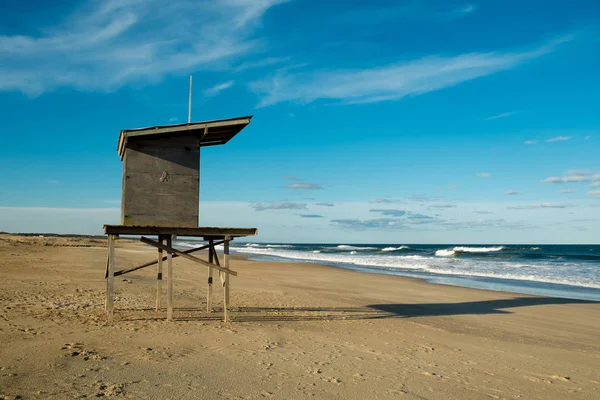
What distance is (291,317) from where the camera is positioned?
12023 mm

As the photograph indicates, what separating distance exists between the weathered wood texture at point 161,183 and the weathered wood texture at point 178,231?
22cm

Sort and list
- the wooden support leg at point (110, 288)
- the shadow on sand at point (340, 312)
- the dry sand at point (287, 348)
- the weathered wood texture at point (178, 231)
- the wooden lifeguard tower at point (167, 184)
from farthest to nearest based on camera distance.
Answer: the shadow on sand at point (340, 312)
the wooden lifeguard tower at point (167, 184)
the weathered wood texture at point (178, 231)
the wooden support leg at point (110, 288)
the dry sand at point (287, 348)

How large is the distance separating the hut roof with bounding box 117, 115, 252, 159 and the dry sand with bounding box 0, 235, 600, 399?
161 inches

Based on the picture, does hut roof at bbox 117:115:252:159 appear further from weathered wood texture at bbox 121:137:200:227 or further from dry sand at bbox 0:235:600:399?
dry sand at bbox 0:235:600:399

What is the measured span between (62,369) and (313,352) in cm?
397

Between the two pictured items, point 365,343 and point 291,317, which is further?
point 291,317

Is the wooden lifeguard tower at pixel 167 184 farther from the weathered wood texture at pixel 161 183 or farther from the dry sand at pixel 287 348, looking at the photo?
the dry sand at pixel 287 348

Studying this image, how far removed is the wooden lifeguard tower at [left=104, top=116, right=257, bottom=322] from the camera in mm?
10930

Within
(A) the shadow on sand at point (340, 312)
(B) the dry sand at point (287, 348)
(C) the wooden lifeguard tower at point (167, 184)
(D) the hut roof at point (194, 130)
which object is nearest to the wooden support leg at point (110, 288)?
(B) the dry sand at point (287, 348)

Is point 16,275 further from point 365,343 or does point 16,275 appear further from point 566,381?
point 566,381

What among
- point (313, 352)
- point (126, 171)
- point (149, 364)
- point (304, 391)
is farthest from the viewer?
point (126, 171)

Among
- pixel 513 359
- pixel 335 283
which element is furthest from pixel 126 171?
pixel 335 283

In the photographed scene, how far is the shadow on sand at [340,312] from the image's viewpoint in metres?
11.6

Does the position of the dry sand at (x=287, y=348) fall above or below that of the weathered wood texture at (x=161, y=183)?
below
